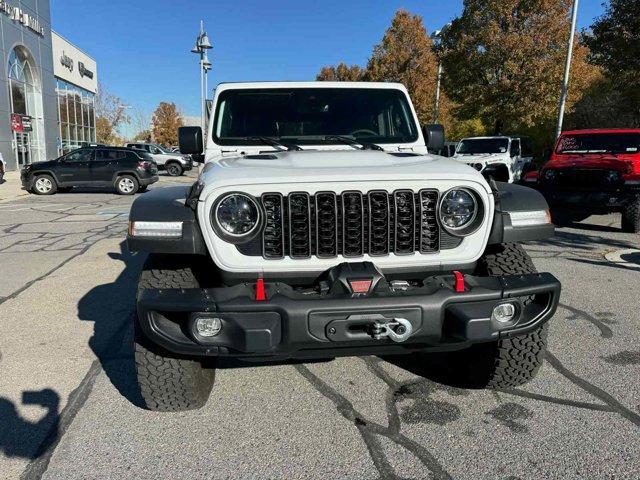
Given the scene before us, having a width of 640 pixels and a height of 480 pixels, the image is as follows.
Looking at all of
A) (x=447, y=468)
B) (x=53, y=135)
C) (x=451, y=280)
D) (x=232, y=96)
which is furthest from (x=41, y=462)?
(x=53, y=135)

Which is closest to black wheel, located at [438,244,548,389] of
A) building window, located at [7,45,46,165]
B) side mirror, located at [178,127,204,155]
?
side mirror, located at [178,127,204,155]

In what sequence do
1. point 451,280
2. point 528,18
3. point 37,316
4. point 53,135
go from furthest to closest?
1. point 53,135
2. point 528,18
3. point 37,316
4. point 451,280

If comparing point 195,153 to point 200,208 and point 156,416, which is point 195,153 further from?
point 156,416

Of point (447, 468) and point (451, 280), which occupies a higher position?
point (451, 280)

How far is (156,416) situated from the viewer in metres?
2.79

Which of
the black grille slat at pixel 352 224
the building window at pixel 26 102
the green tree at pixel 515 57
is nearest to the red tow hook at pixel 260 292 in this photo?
the black grille slat at pixel 352 224

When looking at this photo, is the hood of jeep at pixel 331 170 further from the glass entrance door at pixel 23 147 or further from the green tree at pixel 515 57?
the glass entrance door at pixel 23 147

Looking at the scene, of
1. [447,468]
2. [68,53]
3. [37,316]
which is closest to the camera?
[447,468]

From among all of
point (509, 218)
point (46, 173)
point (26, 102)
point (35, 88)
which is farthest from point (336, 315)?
point (35, 88)

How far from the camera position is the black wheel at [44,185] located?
15.7 metres

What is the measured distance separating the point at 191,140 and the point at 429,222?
2217 mm

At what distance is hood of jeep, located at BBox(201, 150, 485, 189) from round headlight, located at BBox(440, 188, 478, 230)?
10 cm

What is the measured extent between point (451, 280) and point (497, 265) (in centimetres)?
42

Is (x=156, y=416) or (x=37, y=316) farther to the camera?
(x=37, y=316)
